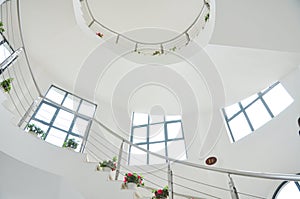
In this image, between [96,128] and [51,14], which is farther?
[96,128]

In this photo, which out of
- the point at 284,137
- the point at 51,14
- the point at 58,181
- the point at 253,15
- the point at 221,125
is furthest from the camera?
the point at 221,125

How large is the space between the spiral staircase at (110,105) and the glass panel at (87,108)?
23cm

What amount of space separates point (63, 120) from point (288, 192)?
4.77m

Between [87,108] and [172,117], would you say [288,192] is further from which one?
[87,108]

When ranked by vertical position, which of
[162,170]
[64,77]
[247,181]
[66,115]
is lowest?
[247,181]

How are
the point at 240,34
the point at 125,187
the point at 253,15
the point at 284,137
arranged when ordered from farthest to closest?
the point at 284,137 < the point at 240,34 < the point at 253,15 < the point at 125,187

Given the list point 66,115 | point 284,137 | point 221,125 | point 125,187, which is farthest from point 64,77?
point 284,137

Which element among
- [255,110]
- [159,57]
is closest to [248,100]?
[255,110]

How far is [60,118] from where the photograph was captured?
16.7 feet

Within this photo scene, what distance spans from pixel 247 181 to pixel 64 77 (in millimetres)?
4562

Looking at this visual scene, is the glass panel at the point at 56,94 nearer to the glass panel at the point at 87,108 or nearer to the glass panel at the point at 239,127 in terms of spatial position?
the glass panel at the point at 87,108

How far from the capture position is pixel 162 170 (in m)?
4.41

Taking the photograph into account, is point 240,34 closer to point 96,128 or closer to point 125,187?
point 125,187

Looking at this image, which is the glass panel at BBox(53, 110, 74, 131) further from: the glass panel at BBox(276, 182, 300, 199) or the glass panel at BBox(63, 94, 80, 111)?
the glass panel at BBox(276, 182, 300, 199)
